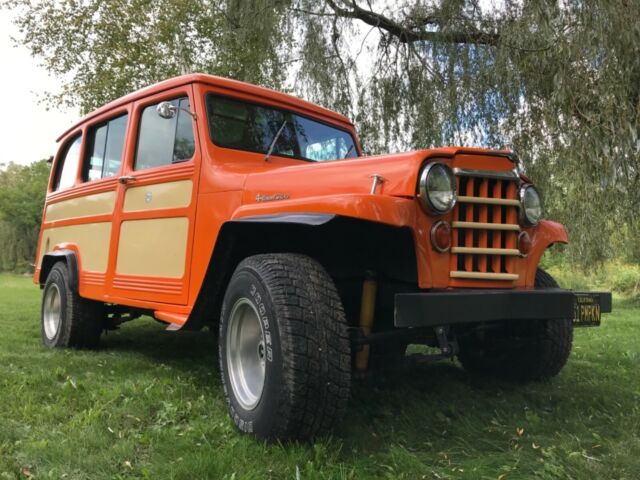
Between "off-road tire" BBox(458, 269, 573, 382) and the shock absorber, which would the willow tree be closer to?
"off-road tire" BBox(458, 269, 573, 382)

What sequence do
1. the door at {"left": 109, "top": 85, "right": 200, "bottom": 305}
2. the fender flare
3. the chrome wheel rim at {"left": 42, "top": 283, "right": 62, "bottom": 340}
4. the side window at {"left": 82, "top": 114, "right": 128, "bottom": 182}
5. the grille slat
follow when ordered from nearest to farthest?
the grille slat, the door at {"left": 109, "top": 85, "right": 200, "bottom": 305}, the side window at {"left": 82, "top": 114, "right": 128, "bottom": 182}, the fender flare, the chrome wheel rim at {"left": 42, "top": 283, "right": 62, "bottom": 340}

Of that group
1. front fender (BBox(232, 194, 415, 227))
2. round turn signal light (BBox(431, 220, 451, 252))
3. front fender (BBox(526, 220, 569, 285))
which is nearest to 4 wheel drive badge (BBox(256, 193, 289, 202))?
front fender (BBox(232, 194, 415, 227))

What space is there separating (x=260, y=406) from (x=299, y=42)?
7.68m

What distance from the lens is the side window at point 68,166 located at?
573 centimetres

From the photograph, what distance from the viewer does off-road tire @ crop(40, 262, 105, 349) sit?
16.8 ft

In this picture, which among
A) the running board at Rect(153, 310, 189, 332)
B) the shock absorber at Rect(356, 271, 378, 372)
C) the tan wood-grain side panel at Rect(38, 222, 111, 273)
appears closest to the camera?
the shock absorber at Rect(356, 271, 378, 372)

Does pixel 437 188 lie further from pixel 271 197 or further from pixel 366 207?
pixel 271 197

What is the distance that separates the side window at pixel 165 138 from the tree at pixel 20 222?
121 feet

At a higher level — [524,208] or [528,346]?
[524,208]

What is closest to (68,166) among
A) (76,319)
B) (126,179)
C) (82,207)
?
(82,207)

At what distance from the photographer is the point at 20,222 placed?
42469mm

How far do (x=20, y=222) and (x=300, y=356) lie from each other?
151ft

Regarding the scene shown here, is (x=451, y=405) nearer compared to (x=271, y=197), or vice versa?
(x=271, y=197)

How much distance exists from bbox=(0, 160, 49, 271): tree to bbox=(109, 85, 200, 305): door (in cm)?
3685
